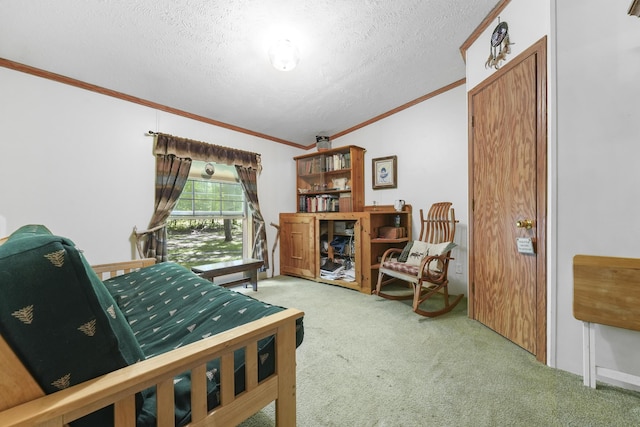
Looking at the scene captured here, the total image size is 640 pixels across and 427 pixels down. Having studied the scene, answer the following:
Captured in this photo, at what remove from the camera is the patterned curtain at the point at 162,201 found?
287 centimetres

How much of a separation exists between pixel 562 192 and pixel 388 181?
2147mm

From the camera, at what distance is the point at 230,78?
8.31 feet

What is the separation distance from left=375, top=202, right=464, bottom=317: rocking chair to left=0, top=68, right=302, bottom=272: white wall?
2864mm

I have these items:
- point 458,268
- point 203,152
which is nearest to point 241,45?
point 203,152

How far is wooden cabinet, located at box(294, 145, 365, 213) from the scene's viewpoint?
376cm

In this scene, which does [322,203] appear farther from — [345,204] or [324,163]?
[324,163]

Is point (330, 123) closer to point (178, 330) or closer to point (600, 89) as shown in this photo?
point (600, 89)

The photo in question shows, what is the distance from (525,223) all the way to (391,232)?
1673mm

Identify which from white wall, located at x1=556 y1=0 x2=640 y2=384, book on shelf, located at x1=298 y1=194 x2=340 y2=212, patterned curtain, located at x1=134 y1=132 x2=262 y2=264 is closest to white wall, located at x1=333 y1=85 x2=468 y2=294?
book on shelf, located at x1=298 y1=194 x2=340 y2=212

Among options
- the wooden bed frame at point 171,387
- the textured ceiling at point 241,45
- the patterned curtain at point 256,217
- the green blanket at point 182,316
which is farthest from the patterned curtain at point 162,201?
the wooden bed frame at point 171,387

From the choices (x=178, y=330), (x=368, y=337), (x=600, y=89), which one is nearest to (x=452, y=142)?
(x=600, y=89)

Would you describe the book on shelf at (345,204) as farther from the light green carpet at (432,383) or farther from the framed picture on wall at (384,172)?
the light green carpet at (432,383)

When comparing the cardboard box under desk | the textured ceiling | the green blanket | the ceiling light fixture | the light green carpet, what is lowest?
the light green carpet

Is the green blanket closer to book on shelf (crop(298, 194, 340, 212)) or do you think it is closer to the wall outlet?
book on shelf (crop(298, 194, 340, 212))
